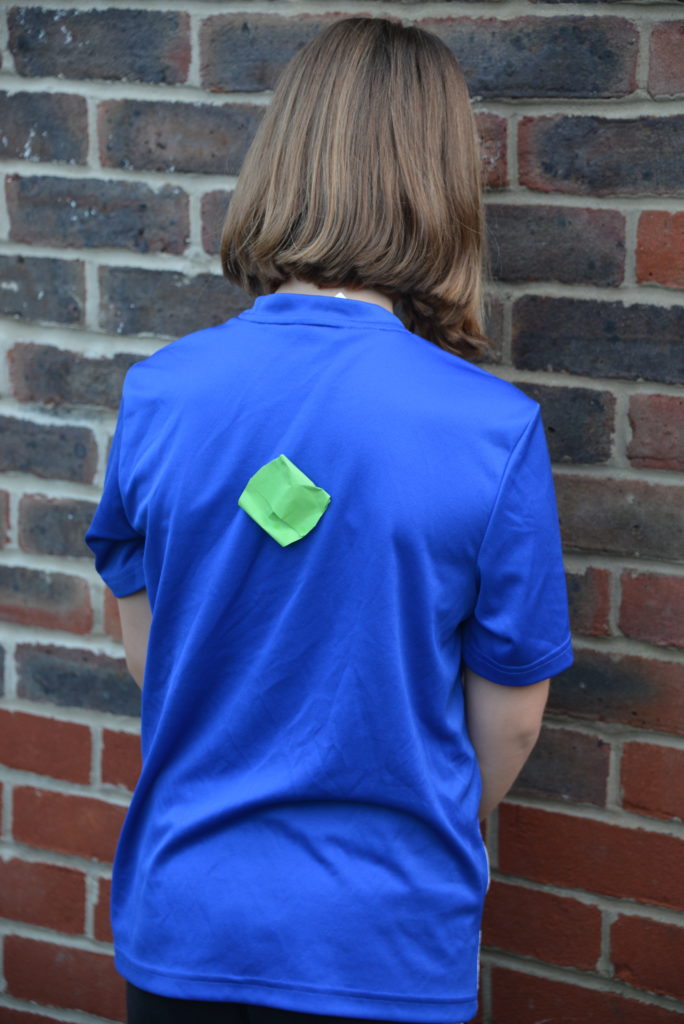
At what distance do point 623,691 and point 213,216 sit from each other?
3.08ft

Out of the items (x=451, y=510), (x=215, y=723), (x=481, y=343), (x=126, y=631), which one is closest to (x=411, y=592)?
(x=451, y=510)

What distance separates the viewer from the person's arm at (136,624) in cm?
152

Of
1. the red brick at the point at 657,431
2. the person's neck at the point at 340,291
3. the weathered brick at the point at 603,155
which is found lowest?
the red brick at the point at 657,431

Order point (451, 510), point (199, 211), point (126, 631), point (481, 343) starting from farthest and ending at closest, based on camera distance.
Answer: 1. point (199, 211)
2. point (126, 631)
3. point (481, 343)
4. point (451, 510)

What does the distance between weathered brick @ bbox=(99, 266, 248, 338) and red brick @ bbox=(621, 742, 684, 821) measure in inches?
35.3

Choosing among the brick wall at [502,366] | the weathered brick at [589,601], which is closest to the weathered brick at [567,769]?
the brick wall at [502,366]

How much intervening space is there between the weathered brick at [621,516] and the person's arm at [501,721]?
1.04ft

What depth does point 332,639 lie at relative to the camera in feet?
3.96

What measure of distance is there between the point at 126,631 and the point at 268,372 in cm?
54

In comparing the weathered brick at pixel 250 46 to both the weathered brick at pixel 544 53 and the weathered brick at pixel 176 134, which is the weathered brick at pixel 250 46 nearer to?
the weathered brick at pixel 176 134

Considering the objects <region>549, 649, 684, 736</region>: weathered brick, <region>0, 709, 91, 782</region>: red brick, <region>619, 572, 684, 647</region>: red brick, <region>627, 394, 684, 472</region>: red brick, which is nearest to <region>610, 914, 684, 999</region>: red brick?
<region>549, 649, 684, 736</region>: weathered brick

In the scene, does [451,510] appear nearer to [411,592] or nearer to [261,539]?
[411,592]

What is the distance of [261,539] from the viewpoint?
47.6 inches

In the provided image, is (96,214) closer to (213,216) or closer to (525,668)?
(213,216)
